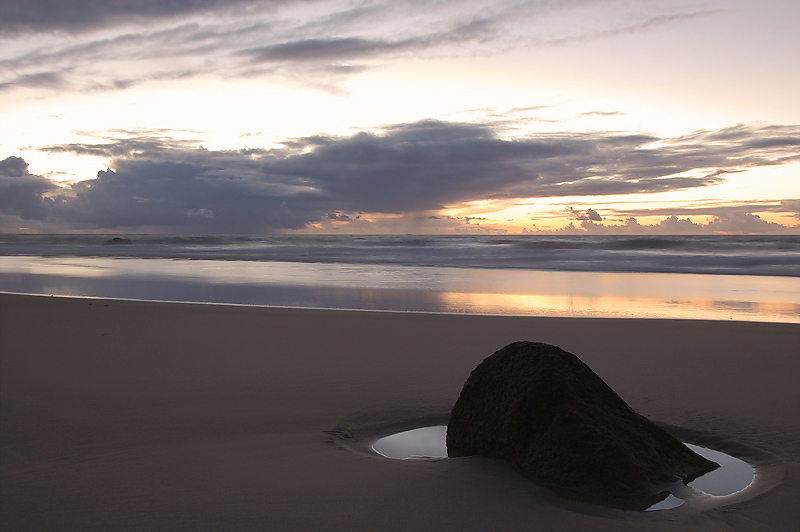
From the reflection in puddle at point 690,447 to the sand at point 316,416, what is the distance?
90mm

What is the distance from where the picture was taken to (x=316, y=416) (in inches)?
150

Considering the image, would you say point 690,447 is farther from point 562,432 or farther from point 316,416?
point 316,416

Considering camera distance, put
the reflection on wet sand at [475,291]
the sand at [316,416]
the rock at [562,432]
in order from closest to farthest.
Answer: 1. the sand at [316,416]
2. the rock at [562,432]
3. the reflection on wet sand at [475,291]

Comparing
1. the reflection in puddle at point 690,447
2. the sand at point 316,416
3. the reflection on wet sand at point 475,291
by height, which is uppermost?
the reflection on wet sand at point 475,291

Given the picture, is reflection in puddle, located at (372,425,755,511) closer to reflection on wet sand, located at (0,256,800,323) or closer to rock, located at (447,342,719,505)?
rock, located at (447,342,719,505)

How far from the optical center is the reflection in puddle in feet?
8.57

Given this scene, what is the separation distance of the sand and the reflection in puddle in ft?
0.30

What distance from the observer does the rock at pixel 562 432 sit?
8.48 feet

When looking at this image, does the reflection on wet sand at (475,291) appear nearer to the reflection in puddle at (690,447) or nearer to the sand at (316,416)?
the sand at (316,416)

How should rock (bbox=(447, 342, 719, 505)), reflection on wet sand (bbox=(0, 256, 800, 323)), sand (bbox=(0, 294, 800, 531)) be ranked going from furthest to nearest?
reflection on wet sand (bbox=(0, 256, 800, 323)) → rock (bbox=(447, 342, 719, 505)) → sand (bbox=(0, 294, 800, 531))

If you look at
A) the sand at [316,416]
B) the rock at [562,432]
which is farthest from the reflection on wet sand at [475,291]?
the rock at [562,432]

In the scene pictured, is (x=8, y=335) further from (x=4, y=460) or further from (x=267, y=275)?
(x=267, y=275)

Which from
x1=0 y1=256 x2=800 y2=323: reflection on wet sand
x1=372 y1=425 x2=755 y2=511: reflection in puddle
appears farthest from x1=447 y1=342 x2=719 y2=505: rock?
x1=0 y1=256 x2=800 y2=323: reflection on wet sand

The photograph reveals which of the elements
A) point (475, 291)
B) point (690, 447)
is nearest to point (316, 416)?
point (690, 447)
